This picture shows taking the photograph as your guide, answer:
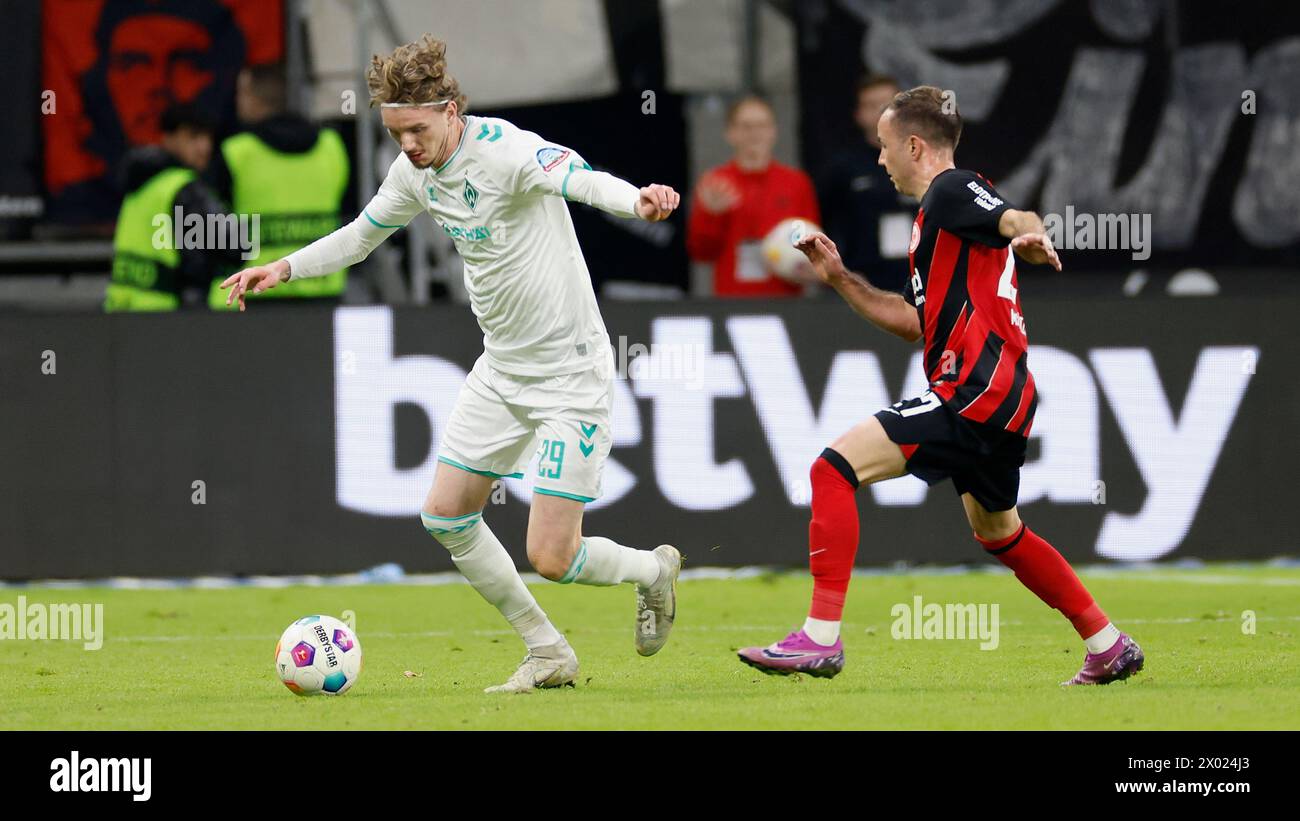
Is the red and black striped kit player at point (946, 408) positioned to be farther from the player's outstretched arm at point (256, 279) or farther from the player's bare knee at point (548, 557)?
the player's outstretched arm at point (256, 279)

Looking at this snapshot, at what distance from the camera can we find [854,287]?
24.3 ft

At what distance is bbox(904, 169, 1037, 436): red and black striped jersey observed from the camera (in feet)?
22.9

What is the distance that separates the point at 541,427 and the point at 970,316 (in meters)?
1.59

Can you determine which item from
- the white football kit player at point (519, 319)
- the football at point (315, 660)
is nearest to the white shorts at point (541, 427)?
the white football kit player at point (519, 319)

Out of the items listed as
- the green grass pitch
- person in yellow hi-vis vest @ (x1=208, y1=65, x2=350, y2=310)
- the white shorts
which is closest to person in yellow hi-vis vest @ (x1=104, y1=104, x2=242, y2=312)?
person in yellow hi-vis vest @ (x1=208, y1=65, x2=350, y2=310)

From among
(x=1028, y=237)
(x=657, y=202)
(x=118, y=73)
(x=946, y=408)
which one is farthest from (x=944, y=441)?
(x=118, y=73)

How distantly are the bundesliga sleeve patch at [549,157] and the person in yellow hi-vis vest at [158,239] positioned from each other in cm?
549

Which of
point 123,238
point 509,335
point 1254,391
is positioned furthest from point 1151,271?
point 509,335

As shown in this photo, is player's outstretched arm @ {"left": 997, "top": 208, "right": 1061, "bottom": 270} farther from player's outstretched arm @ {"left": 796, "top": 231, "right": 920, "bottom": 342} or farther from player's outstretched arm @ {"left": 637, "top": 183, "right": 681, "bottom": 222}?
player's outstretched arm @ {"left": 637, "top": 183, "right": 681, "bottom": 222}

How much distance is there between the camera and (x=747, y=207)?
39.4 feet

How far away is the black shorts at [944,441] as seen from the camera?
22.9 feet

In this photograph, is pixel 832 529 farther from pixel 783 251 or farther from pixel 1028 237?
pixel 783 251

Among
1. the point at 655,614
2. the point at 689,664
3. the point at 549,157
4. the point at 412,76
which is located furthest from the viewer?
the point at 689,664

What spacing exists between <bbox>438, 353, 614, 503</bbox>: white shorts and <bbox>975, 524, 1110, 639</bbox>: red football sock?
1.46m
